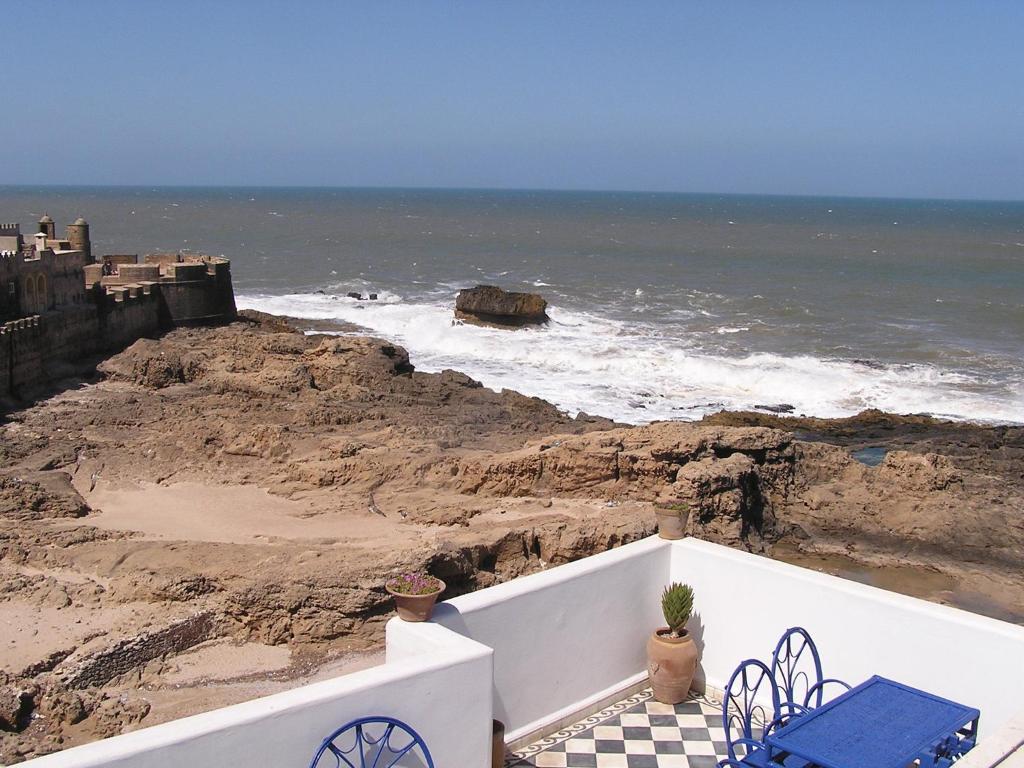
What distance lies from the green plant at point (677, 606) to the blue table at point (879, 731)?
173 cm

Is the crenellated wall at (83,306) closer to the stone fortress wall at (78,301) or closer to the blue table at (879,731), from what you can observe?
the stone fortress wall at (78,301)

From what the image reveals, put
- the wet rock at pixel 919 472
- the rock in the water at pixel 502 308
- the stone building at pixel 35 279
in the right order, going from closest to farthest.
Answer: the wet rock at pixel 919 472
the stone building at pixel 35 279
the rock in the water at pixel 502 308

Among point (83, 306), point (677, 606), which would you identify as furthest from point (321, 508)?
point (83, 306)

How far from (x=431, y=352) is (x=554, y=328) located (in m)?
5.96

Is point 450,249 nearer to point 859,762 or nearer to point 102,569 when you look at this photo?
point 102,569

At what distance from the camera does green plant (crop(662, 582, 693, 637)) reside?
25.8 feet

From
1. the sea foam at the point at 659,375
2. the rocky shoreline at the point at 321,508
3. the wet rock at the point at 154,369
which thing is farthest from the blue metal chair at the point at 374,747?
the sea foam at the point at 659,375

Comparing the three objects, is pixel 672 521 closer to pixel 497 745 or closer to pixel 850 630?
pixel 850 630

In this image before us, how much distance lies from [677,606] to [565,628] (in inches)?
35.6

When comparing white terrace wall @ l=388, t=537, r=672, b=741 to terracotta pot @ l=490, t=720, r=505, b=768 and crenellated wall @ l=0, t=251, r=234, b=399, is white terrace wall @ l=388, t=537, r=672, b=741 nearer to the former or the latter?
terracotta pot @ l=490, t=720, r=505, b=768

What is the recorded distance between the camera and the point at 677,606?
25.8 feet

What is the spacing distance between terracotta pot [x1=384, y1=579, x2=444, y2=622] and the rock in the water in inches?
1228

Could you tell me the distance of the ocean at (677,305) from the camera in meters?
Answer: 28.9

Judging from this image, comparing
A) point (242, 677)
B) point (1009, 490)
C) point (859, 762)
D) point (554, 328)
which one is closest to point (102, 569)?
point (242, 677)
